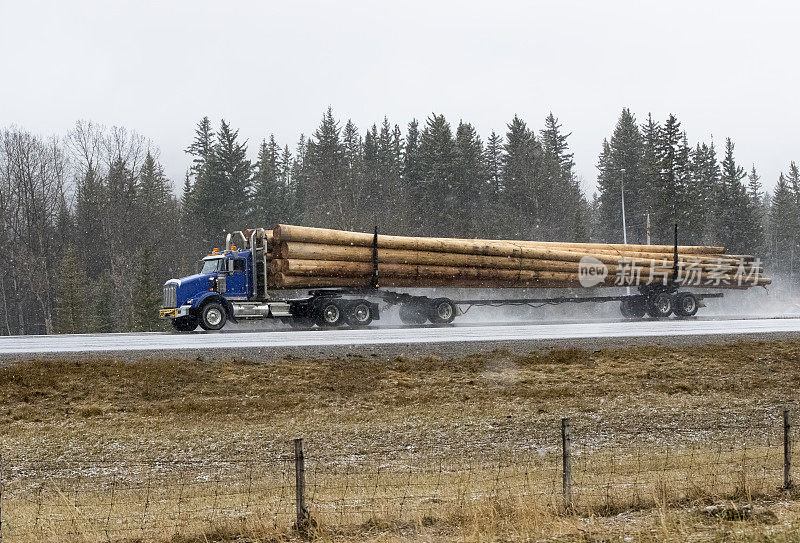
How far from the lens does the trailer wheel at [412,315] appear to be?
91.3ft

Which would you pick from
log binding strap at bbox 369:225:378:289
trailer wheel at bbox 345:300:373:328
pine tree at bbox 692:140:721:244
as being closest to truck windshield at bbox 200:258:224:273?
trailer wheel at bbox 345:300:373:328

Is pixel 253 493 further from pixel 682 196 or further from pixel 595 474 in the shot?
pixel 682 196

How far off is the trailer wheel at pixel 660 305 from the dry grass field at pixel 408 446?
1091cm

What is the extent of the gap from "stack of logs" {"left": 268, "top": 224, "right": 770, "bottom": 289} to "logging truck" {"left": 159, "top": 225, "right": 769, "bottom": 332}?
37mm

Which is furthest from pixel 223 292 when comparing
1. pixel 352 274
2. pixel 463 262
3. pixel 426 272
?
pixel 463 262

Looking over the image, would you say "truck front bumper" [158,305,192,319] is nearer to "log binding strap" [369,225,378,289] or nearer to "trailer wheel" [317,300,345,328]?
"trailer wheel" [317,300,345,328]

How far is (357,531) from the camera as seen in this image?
26.6 ft

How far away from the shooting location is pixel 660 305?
31375mm

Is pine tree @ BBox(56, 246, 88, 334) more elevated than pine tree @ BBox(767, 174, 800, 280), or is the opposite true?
pine tree @ BBox(767, 174, 800, 280)

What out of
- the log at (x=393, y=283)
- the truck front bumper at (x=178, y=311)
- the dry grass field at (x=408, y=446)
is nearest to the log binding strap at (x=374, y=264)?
the log at (x=393, y=283)

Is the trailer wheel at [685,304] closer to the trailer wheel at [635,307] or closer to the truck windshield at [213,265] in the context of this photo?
the trailer wheel at [635,307]

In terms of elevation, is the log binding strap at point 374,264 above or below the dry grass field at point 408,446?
above

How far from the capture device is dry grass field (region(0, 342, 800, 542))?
27.2ft

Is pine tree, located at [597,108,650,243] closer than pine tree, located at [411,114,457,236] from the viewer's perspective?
No
